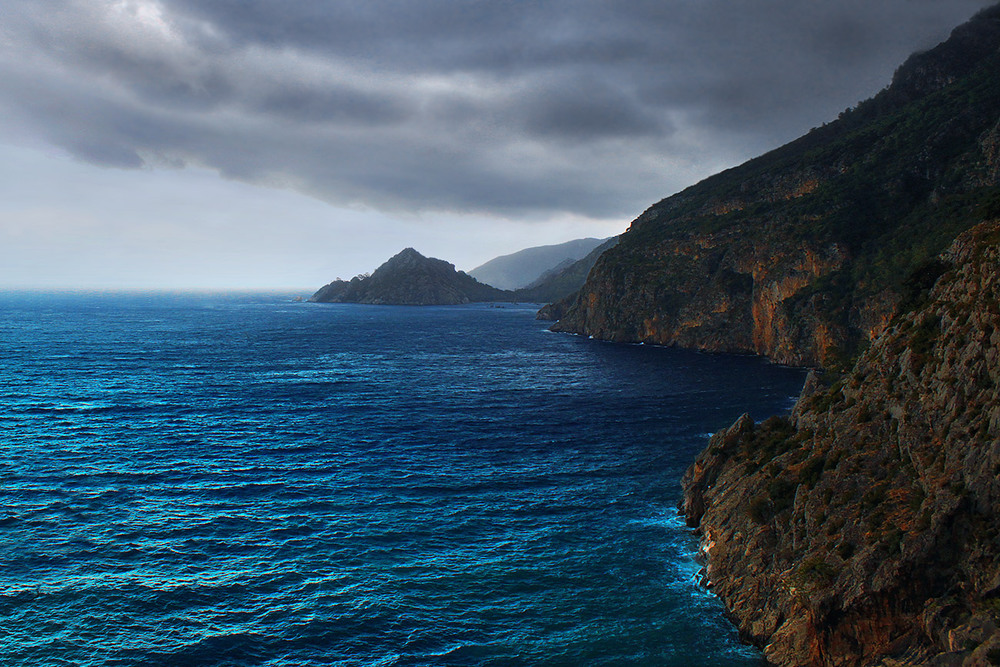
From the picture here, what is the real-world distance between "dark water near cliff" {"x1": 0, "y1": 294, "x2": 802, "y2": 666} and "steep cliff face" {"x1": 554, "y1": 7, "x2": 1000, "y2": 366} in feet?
104

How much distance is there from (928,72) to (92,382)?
23781 cm

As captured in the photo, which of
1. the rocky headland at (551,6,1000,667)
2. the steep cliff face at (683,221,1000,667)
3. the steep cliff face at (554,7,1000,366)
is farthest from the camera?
the steep cliff face at (554,7,1000,366)

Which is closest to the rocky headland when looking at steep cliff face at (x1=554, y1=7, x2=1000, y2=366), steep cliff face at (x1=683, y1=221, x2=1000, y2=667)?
steep cliff face at (x1=683, y1=221, x2=1000, y2=667)

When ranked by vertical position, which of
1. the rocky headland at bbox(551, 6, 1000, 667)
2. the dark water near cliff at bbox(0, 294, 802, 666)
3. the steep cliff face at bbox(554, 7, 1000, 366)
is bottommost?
the dark water near cliff at bbox(0, 294, 802, 666)

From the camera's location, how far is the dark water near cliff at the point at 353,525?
33562 millimetres

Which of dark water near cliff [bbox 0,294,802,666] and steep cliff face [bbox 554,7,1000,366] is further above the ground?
steep cliff face [bbox 554,7,1000,366]

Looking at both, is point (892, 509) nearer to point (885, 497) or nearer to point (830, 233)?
point (885, 497)

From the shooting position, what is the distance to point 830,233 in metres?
133

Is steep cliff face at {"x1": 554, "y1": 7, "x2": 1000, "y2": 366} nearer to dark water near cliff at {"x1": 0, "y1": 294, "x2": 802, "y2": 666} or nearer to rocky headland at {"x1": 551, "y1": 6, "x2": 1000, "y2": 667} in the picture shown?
dark water near cliff at {"x1": 0, "y1": 294, "x2": 802, "y2": 666}

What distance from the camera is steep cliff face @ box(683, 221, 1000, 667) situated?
89.9 feet

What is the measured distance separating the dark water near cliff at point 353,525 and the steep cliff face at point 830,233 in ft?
104

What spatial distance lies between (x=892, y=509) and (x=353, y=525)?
3701cm

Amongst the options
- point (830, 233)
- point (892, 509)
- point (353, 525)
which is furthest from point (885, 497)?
point (830, 233)

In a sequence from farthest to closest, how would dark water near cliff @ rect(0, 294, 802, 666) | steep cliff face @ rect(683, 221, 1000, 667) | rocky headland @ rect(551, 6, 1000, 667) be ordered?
dark water near cliff @ rect(0, 294, 802, 666) < rocky headland @ rect(551, 6, 1000, 667) < steep cliff face @ rect(683, 221, 1000, 667)
